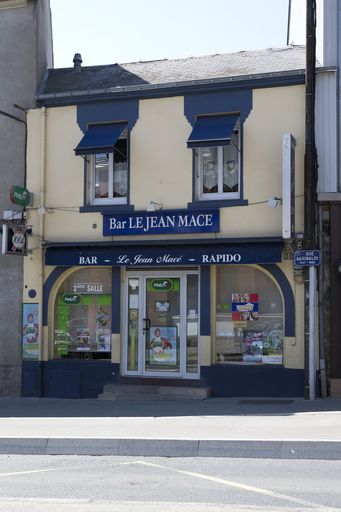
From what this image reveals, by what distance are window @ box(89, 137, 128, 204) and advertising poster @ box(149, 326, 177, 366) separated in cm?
285

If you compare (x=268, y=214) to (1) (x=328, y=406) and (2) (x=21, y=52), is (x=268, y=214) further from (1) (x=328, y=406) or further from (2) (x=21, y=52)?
(2) (x=21, y=52)

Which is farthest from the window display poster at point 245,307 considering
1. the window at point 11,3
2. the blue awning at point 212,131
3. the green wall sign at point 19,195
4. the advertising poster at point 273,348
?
the window at point 11,3

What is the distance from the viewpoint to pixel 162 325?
15.6 m

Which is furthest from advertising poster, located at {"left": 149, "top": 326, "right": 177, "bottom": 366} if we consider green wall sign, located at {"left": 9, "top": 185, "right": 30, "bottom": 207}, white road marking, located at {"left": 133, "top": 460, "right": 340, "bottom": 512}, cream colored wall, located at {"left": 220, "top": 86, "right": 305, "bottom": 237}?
white road marking, located at {"left": 133, "top": 460, "right": 340, "bottom": 512}

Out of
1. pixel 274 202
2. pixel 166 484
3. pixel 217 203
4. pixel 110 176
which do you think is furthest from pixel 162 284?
pixel 166 484

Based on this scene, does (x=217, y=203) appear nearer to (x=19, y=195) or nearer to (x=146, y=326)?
(x=146, y=326)

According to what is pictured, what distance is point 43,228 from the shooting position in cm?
1602

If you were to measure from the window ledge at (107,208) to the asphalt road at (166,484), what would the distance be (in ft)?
22.2

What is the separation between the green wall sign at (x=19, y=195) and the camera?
50.5ft

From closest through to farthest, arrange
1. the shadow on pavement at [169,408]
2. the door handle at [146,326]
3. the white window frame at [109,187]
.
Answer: the shadow on pavement at [169,408] → the door handle at [146,326] → the white window frame at [109,187]

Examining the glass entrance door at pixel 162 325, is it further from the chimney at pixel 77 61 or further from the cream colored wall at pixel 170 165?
the chimney at pixel 77 61

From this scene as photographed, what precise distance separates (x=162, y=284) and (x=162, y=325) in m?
0.86

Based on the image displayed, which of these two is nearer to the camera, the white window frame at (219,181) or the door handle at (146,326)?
the white window frame at (219,181)

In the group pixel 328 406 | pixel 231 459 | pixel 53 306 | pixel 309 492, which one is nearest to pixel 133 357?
pixel 53 306
